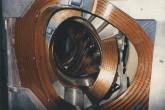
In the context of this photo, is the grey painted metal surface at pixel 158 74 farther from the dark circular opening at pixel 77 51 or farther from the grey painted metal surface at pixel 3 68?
the dark circular opening at pixel 77 51

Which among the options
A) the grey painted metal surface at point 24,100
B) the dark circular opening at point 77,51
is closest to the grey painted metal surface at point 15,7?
the grey painted metal surface at point 24,100

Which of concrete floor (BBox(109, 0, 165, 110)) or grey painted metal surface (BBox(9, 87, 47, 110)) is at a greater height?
concrete floor (BBox(109, 0, 165, 110))

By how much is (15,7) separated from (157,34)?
132 centimetres

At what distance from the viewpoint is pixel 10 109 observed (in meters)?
1.53

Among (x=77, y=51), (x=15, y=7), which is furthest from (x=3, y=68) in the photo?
(x=77, y=51)

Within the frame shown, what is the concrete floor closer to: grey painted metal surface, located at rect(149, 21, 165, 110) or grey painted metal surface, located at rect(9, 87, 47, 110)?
grey painted metal surface, located at rect(149, 21, 165, 110)

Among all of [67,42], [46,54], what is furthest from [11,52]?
[67,42]

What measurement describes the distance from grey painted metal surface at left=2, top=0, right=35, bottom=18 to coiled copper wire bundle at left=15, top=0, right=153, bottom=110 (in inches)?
1.9

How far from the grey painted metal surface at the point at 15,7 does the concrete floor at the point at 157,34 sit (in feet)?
2.73

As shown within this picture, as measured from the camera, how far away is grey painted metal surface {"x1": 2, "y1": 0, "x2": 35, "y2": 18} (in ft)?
4.48

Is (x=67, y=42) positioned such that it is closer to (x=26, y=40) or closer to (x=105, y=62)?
(x=105, y=62)

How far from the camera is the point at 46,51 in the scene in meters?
1.70

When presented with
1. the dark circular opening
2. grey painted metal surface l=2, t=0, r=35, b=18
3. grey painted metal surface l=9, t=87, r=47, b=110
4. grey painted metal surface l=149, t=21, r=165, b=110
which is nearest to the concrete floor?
grey painted metal surface l=149, t=21, r=165, b=110

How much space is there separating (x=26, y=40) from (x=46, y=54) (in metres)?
0.32
